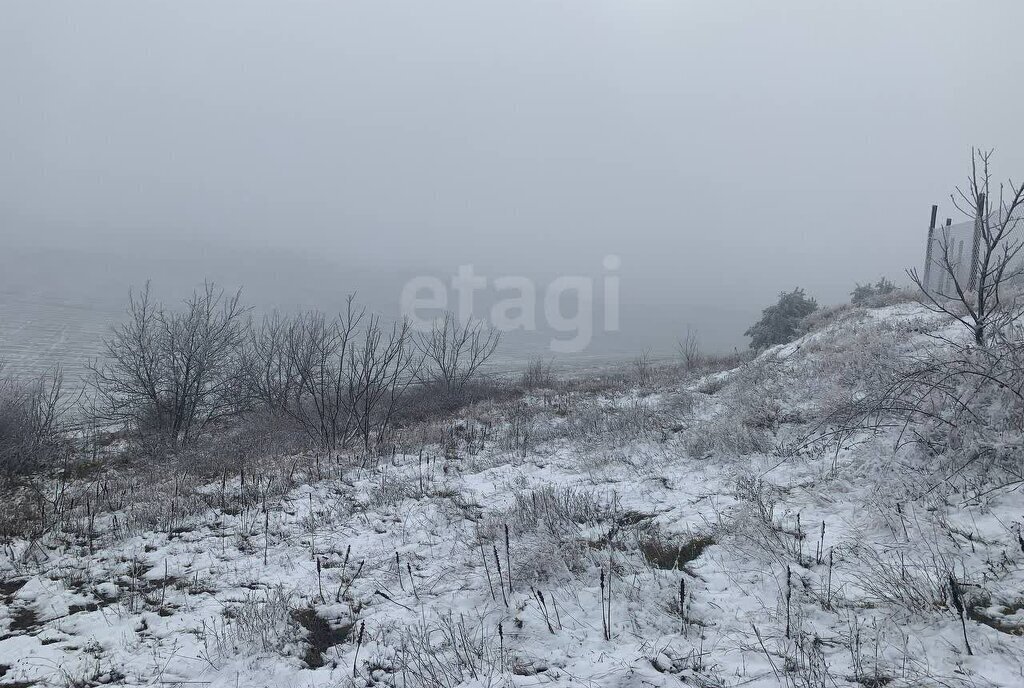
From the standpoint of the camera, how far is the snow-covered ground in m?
2.66

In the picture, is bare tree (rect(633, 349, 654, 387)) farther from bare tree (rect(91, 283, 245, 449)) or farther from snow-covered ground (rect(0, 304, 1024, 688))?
bare tree (rect(91, 283, 245, 449))

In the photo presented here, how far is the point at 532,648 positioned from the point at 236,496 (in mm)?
5388

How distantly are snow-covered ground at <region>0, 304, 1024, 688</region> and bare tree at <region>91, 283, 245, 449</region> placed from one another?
15700 mm

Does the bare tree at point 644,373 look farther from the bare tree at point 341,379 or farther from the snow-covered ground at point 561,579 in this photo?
the snow-covered ground at point 561,579

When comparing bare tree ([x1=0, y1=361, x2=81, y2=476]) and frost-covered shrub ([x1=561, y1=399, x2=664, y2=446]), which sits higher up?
frost-covered shrub ([x1=561, y1=399, x2=664, y2=446])

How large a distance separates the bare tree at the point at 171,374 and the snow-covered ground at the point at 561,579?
15700 mm

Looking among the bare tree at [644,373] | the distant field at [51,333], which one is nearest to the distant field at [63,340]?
the distant field at [51,333]

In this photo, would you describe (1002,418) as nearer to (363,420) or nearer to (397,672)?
(397,672)

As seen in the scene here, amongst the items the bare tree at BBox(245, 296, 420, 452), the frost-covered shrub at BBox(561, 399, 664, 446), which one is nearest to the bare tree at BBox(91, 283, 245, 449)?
the bare tree at BBox(245, 296, 420, 452)

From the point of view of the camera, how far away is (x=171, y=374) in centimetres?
2038

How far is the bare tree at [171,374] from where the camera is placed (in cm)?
2019

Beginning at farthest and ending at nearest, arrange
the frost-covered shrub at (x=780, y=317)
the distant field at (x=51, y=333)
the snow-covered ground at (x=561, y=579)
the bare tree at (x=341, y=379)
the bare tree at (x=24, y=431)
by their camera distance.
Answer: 1. the distant field at (x=51, y=333)
2. the frost-covered shrub at (x=780, y=317)
3. the bare tree at (x=341, y=379)
4. the bare tree at (x=24, y=431)
5. the snow-covered ground at (x=561, y=579)

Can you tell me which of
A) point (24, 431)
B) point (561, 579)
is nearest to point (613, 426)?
point (561, 579)

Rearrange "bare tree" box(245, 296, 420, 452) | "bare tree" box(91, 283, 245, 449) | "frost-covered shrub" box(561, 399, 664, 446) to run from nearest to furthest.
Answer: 1. "frost-covered shrub" box(561, 399, 664, 446)
2. "bare tree" box(245, 296, 420, 452)
3. "bare tree" box(91, 283, 245, 449)
